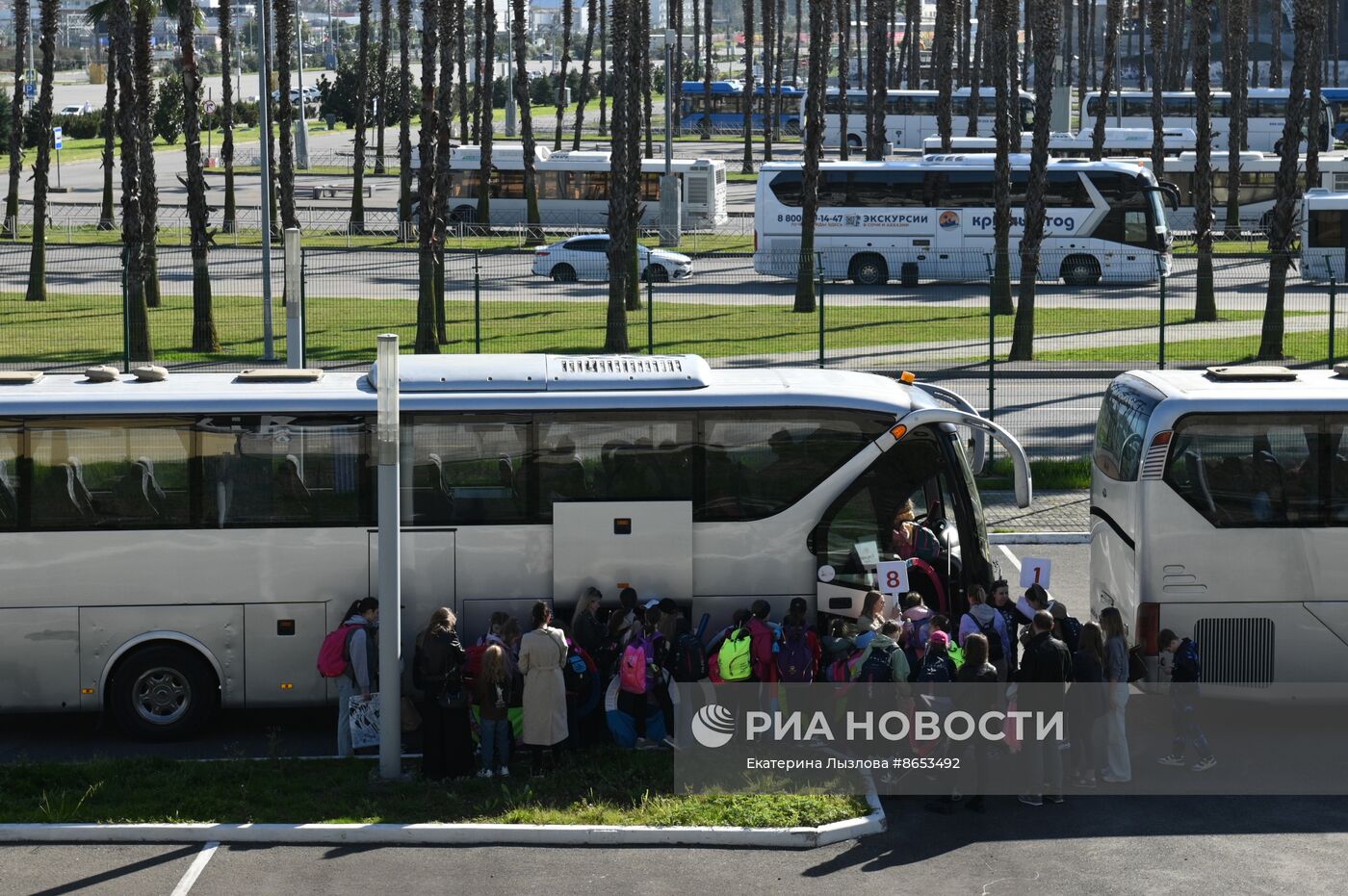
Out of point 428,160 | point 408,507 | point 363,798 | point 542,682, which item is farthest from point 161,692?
point 428,160

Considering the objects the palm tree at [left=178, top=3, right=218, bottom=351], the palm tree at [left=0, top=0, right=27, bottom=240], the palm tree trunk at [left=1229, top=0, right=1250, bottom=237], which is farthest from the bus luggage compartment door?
the palm tree trunk at [left=1229, top=0, right=1250, bottom=237]

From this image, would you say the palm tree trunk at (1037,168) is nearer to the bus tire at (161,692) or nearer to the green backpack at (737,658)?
the green backpack at (737,658)

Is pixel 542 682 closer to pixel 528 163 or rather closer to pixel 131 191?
pixel 131 191

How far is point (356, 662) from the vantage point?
12.1m

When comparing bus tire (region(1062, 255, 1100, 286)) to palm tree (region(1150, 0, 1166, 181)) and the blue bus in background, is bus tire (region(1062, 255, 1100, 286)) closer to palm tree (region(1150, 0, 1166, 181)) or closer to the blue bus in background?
palm tree (region(1150, 0, 1166, 181))

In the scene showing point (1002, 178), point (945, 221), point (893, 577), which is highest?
point (1002, 178)

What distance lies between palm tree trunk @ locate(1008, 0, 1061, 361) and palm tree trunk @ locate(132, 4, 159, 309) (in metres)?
16.1

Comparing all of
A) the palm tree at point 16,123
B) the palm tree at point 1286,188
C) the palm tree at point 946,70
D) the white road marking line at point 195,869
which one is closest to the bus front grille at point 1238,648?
the white road marking line at point 195,869

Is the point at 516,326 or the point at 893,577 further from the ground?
the point at 516,326

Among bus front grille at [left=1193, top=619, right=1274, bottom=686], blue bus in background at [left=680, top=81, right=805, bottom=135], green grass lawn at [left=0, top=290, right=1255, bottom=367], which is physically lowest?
bus front grille at [left=1193, top=619, right=1274, bottom=686]

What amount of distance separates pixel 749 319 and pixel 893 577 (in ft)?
73.8

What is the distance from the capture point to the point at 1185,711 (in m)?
11.8

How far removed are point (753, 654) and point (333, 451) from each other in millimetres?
3602

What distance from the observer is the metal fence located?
2898cm
